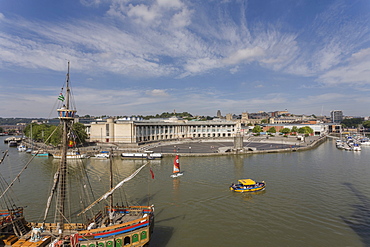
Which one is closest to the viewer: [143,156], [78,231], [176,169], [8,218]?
[78,231]

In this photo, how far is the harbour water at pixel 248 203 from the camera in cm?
1720

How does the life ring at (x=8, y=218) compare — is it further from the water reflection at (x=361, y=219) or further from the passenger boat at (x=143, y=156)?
the passenger boat at (x=143, y=156)

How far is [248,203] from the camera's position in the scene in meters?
24.1

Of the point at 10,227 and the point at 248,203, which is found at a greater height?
the point at 10,227

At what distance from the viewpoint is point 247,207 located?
75.4ft

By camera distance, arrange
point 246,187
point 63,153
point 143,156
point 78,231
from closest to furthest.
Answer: point 78,231
point 63,153
point 246,187
point 143,156

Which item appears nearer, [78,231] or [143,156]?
[78,231]

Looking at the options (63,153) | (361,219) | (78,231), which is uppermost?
(63,153)


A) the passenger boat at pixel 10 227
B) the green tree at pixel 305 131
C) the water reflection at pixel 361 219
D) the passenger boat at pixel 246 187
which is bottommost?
the water reflection at pixel 361 219

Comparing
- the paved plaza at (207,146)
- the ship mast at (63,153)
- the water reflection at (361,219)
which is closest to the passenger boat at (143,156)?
the paved plaza at (207,146)

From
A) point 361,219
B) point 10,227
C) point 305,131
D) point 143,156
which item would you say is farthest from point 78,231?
point 305,131

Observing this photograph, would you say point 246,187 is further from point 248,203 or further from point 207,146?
point 207,146

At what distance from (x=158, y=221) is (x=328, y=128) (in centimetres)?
16333

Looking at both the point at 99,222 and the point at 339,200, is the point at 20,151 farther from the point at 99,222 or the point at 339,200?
the point at 339,200
